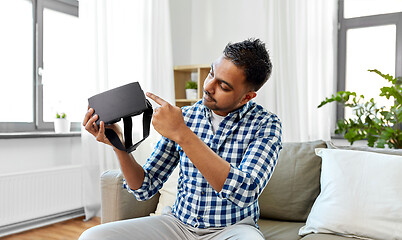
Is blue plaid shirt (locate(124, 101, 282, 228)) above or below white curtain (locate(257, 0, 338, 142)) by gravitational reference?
below

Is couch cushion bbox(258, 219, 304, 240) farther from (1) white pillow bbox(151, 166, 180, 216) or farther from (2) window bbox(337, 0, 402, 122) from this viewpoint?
(2) window bbox(337, 0, 402, 122)

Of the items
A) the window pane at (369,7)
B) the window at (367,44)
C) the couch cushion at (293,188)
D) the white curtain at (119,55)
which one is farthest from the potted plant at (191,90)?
the couch cushion at (293,188)

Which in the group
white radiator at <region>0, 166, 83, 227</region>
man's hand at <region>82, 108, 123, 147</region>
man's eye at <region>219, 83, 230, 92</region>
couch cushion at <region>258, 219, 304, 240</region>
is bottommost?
white radiator at <region>0, 166, 83, 227</region>

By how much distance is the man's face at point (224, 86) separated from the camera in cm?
127

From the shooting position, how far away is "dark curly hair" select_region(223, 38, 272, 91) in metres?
1.27

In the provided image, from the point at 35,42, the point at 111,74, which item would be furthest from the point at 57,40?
the point at 111,74

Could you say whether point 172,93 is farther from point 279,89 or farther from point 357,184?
point 357,184

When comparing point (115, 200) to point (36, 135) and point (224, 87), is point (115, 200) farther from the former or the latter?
point (36, 135)

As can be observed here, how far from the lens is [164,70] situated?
3828 mm

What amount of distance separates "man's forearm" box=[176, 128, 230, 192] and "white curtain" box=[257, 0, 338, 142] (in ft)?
8.21

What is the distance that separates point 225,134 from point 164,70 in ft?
8.45

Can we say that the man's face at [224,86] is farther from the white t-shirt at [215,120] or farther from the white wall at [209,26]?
the white wall at [209,26]

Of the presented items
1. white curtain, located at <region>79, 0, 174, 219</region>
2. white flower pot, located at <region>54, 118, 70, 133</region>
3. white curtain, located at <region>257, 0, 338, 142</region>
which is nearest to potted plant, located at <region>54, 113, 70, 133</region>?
→ white flower pot, located at <region>54, 118, 70, 133</region>

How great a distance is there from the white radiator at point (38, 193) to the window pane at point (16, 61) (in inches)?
19.8
